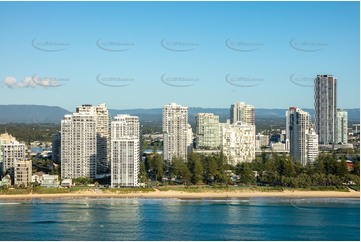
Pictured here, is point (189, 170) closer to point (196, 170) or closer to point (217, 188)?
point (196, 170)

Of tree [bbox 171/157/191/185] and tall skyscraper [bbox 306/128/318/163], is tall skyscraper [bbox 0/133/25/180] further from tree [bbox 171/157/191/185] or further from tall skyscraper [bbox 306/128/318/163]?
tall skyscraper [bbox 306/128/318/163]

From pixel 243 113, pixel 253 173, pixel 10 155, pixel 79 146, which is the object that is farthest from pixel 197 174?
pixel 243 113

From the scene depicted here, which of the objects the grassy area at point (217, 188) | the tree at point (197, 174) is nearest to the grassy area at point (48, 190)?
the grassy area at point (217, 188)

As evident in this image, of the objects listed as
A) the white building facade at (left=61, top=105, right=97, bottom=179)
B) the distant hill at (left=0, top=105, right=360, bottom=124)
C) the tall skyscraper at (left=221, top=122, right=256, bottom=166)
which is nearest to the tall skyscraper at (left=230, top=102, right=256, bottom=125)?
the distant hill at (left=0, top=105, right=360, bottom=124)

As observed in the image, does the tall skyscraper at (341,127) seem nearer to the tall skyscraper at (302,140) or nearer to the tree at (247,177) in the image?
the tall skyscraper at (302,140)

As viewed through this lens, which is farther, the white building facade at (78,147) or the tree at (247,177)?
the white building facade at (78,147)
